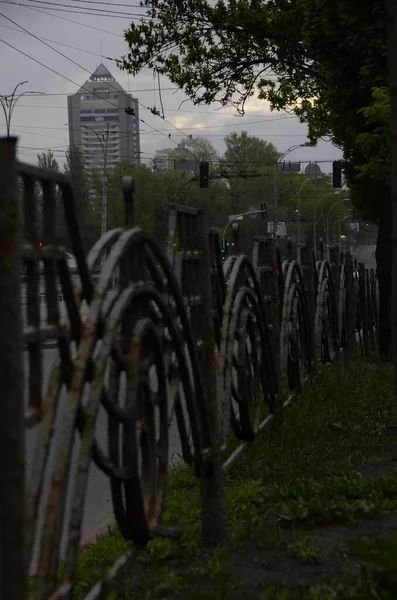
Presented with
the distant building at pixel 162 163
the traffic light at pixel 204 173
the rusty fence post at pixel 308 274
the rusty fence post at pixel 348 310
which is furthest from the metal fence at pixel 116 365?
the distant building at pixel 162 163

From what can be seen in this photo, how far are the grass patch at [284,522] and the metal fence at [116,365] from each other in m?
0.20

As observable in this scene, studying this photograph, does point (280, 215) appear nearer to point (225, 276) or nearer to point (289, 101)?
point (289, 101)

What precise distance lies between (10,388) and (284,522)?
315 cm

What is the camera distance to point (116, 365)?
4.06 m

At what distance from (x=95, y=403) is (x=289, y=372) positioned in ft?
18.7

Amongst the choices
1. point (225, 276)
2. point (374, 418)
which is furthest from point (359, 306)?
point (225, 276)

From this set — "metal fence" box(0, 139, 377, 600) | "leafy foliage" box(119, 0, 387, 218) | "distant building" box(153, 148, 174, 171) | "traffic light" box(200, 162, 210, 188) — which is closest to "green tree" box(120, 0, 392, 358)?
"leafy foliage" box(119, 0, 387, 218)

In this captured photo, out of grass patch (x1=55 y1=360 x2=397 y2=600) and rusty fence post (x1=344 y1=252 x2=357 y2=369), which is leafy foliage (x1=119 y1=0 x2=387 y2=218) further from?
grass patch (x1=55 y1=360 x2=397 y2=600)

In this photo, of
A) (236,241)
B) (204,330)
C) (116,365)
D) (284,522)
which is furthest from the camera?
(236,241)

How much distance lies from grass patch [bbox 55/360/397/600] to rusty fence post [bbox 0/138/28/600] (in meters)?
1.40

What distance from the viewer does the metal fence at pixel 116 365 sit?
2797mm

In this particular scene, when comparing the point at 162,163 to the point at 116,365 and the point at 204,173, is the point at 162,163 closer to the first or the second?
the point at 204,173

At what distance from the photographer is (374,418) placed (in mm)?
9672

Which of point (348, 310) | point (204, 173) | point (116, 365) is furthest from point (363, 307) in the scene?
point (204, 173)
